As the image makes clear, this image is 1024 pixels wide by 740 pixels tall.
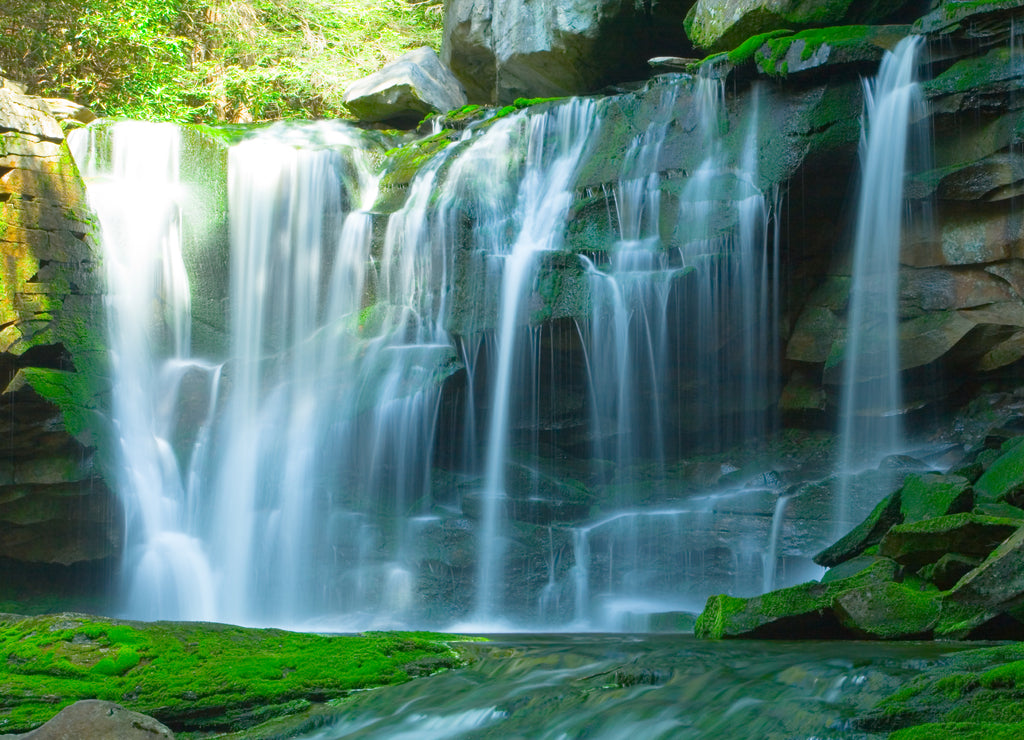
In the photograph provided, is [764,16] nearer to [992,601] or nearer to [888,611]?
[888,611]

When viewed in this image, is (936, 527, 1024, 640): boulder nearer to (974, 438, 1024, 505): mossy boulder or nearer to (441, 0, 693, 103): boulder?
(974, 438, 1024, 505): mossy boulder

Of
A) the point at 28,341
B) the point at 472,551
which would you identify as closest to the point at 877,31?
the point at 472,551

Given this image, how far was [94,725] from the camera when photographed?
4.31 metres

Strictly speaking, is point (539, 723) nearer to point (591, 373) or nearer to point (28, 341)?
point (591, 373)

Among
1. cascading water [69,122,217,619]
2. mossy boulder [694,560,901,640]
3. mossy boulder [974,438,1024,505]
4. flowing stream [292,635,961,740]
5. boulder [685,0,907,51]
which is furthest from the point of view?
boulder [685,0,907,51]

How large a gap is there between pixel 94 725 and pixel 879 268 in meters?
11.1

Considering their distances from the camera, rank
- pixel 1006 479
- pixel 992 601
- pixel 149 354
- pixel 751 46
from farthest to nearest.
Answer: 1. pixel 149 354
2. pixel 751 46
3. pixel 1006 479
4. pixel 992 601

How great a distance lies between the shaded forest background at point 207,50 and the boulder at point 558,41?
429 centimetres

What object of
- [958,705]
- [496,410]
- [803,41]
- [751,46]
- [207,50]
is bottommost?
[958,705]

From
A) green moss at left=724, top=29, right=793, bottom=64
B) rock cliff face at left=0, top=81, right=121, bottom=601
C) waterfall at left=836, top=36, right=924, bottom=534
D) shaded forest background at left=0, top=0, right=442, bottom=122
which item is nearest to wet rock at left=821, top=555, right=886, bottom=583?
waterfall at left=836, top=36, right=924, bottom=534

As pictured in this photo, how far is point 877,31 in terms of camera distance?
12.4 meters

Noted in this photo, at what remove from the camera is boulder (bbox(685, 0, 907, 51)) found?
13656 millimetres

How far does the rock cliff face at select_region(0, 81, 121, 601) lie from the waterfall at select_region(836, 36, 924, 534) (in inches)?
400

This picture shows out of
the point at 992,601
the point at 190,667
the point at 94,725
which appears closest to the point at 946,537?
the point at 992,601
